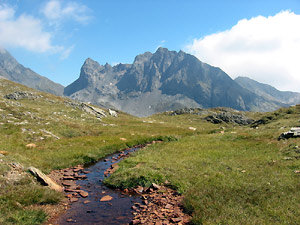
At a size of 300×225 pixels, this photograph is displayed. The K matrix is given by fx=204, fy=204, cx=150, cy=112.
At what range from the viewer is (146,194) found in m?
14.3

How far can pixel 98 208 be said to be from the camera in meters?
12.4

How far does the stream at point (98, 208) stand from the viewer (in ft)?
36.4

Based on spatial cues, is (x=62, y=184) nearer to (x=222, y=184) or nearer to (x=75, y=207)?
(x=75, y=207)

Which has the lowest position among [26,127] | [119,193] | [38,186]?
[119,193]

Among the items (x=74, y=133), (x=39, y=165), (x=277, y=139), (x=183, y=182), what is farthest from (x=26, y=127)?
(x=277, y=139)

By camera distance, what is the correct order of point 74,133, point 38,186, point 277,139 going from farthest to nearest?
point 74,133
point 277,139
point 38,186

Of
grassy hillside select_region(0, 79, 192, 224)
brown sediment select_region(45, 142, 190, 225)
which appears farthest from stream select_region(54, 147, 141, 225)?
grassy hillside select_region(0, 79, 192, 224)

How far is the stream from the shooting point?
1109 cm

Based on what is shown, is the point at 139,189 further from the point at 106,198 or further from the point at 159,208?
the point at 159,208

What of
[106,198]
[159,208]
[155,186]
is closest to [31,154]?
[106,198]

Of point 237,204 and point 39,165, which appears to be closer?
point 237,204

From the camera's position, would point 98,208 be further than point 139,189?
No

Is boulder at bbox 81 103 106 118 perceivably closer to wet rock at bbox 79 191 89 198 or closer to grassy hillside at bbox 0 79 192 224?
grassy hillside at bbox 0 79 192 224

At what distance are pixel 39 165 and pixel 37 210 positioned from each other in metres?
8.79
